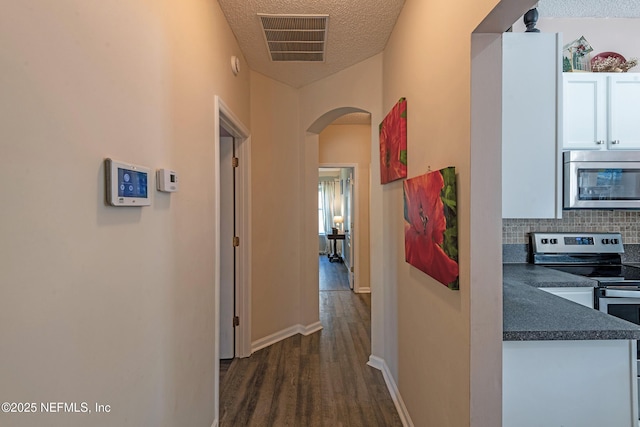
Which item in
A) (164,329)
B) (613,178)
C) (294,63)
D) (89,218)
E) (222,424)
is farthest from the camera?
(294,63)

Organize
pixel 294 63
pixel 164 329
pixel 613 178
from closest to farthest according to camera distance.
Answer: pixel 164 329 → pixel 613 178 → pixel 294 63

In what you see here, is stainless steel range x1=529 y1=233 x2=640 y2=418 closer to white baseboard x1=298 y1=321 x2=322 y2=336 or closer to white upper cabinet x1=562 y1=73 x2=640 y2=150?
white upper cabinet x1=562 y1=73 x2=640 y2=150

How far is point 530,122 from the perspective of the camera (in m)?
1.89

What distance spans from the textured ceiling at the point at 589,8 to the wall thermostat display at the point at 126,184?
3.02m

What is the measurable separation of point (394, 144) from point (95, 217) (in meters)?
1.72

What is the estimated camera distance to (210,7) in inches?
69.3

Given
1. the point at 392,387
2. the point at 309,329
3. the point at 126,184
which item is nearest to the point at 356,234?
the point at 309,329

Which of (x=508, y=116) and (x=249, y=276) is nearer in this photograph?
(x=508, y=116)

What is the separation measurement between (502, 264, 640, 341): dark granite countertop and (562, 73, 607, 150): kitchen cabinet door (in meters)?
1.16

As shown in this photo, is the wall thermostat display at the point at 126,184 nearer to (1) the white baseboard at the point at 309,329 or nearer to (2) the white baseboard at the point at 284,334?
(2) the white baseboard at the point at 284,334

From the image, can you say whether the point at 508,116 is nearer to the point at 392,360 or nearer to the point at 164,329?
the point at 392,360

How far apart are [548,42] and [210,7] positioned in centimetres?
210

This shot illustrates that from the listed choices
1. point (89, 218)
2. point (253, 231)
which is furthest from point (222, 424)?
point (89, 218)

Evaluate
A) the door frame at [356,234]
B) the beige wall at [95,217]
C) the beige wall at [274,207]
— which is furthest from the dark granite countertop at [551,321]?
the door frame at [356,234]
